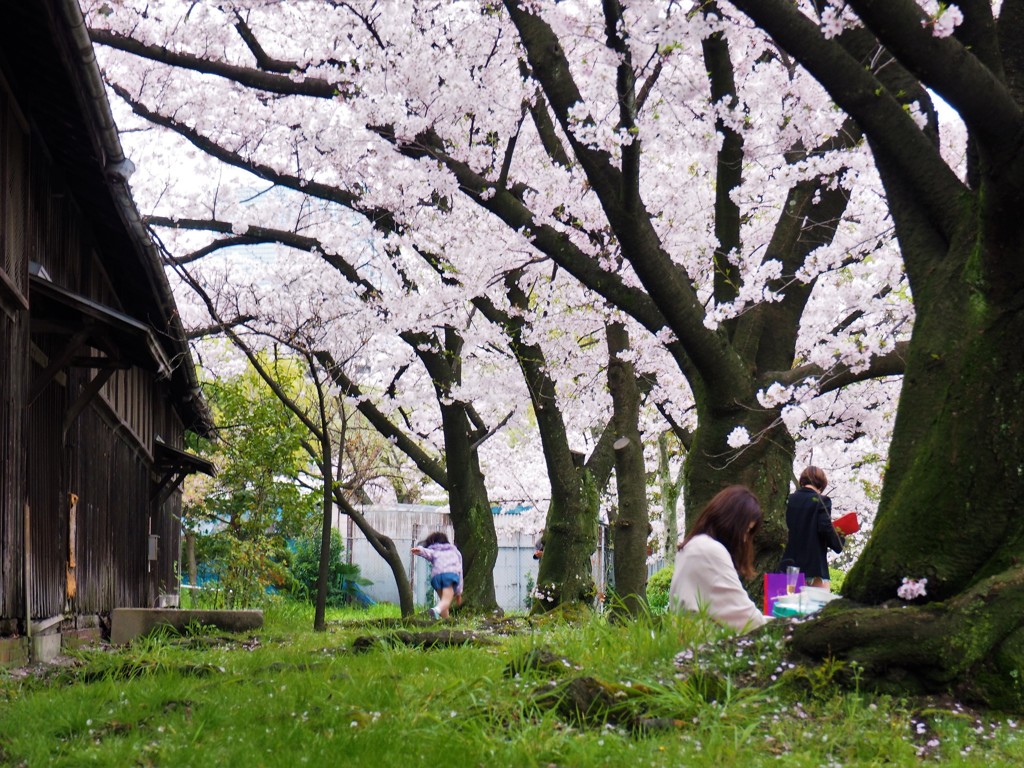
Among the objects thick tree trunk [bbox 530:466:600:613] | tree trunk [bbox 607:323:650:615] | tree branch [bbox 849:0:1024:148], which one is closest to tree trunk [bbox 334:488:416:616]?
thick tree trunk [bbox 530:466:600:613]

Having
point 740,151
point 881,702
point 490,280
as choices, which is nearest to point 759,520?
point 881,702

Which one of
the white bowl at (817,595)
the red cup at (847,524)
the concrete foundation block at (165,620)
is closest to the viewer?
the white bowl at (817,595)

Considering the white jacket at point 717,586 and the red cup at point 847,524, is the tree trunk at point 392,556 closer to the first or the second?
the red cup at point 847,524

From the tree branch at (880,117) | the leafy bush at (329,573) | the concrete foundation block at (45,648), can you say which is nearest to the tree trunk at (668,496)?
the leafy bush at (329,573)

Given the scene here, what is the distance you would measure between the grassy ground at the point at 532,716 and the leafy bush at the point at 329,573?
64.7 ft

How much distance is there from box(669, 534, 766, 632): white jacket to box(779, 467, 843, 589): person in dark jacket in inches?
148

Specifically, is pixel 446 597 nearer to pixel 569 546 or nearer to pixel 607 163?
pixel 569 546

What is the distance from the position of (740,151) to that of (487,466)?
2330 centimetres

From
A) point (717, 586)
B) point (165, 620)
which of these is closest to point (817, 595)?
point (717, 586)

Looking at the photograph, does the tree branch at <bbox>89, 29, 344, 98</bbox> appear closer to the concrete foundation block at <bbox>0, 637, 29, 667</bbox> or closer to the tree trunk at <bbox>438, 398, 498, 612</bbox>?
the tree trunk at <bbox>438, 398, 498, 612</bbox>

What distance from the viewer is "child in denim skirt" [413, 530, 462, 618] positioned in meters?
16.2

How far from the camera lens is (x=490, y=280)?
15047mm

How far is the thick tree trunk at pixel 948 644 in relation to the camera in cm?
477

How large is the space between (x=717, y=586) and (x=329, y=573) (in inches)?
886
